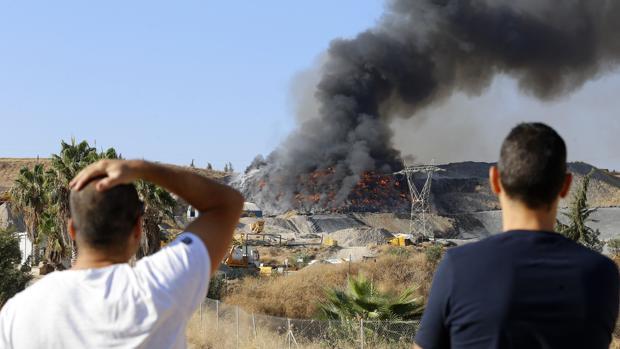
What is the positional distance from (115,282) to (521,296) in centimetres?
122

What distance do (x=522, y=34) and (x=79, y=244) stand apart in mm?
88209

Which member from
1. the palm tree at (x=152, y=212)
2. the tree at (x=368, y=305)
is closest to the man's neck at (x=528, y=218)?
the tree at (x=368, y=305)

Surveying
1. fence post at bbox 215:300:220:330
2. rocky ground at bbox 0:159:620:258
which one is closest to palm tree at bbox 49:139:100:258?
fence post at bbox 215:300:220:330

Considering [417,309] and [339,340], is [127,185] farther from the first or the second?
[417,309]

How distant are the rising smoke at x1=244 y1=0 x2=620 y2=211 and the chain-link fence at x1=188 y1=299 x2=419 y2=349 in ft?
231

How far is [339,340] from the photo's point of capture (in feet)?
44.5

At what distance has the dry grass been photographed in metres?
24.1

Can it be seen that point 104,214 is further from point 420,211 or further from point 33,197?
point 420,211

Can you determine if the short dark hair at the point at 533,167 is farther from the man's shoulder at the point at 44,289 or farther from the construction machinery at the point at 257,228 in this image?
the construction machinery at the point at 257,228

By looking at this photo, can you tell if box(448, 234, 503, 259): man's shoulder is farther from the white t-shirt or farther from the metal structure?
the metal structure

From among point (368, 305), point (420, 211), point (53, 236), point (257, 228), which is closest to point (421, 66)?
point (420, 211)

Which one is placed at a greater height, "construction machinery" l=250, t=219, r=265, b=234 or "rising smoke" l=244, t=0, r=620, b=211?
"rising smoke" l=244, t=0, r=620, b=211

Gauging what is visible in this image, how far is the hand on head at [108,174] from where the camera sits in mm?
2752

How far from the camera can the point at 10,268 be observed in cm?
1981
